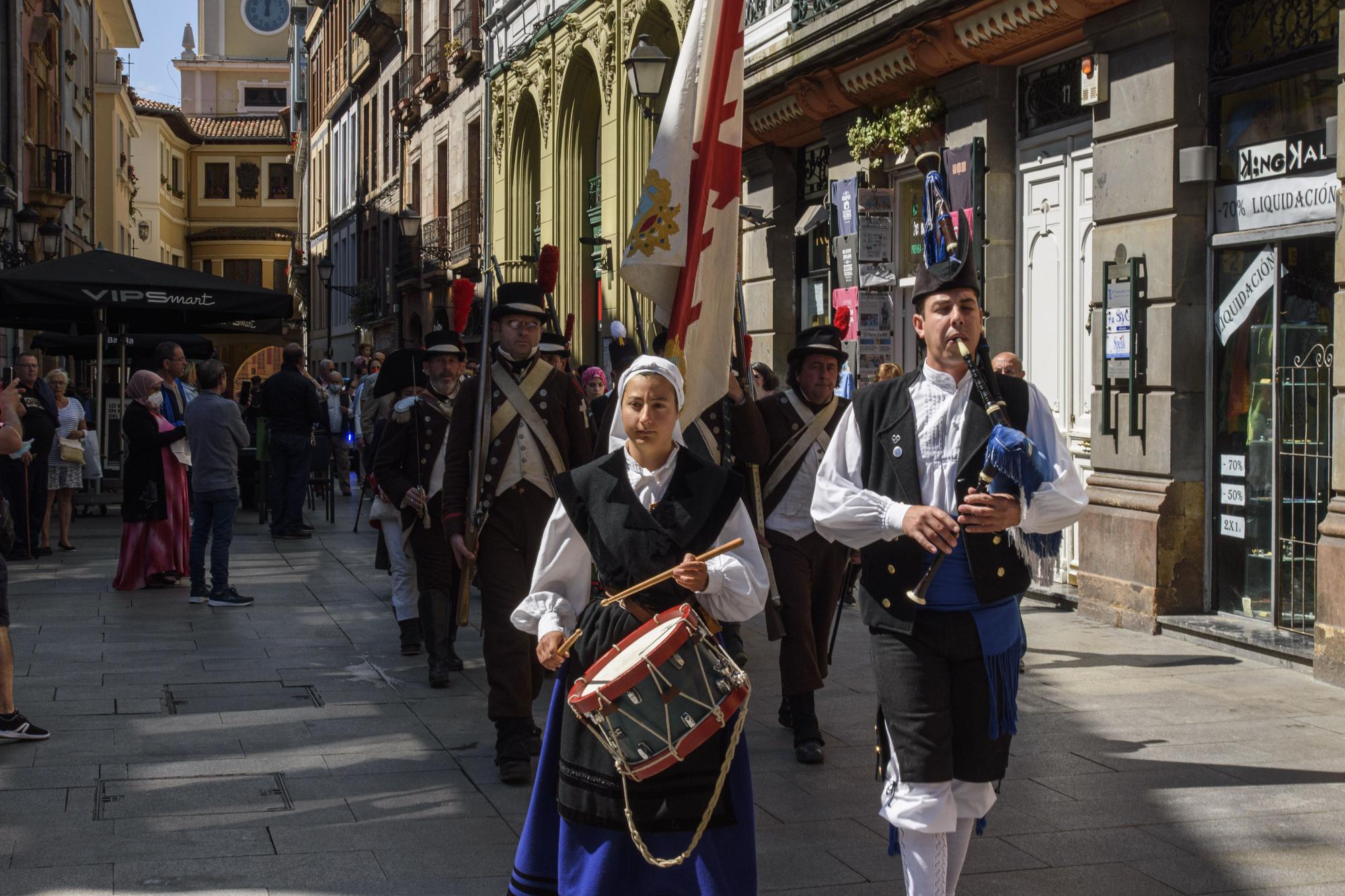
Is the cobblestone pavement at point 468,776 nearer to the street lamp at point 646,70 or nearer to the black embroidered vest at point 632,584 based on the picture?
the black embroidered vest at point 632,584

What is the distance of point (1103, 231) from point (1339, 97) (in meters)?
2.21

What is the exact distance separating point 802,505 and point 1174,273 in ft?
12.6

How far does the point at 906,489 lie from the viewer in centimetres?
446

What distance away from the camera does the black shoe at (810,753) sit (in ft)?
22.0

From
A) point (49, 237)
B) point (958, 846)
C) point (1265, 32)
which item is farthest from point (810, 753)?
point (49, 237)

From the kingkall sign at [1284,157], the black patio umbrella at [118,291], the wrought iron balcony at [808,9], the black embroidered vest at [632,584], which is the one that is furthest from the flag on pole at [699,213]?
the black patio umbrella at [118,291]

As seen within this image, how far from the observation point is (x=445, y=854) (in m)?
5.38

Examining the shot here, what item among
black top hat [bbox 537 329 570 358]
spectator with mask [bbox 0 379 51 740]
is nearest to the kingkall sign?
black top hat [bbox 537 329 570 358]

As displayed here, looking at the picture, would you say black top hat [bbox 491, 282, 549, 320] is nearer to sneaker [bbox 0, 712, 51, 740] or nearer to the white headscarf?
the white headscarf

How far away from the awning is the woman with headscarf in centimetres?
653

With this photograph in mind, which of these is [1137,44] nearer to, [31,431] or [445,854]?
[445,854]

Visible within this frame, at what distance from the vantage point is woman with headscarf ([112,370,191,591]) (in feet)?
40.6

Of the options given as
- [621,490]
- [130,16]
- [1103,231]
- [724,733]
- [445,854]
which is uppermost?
[130,16]

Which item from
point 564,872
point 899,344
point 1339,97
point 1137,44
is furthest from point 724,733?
point 899,344
